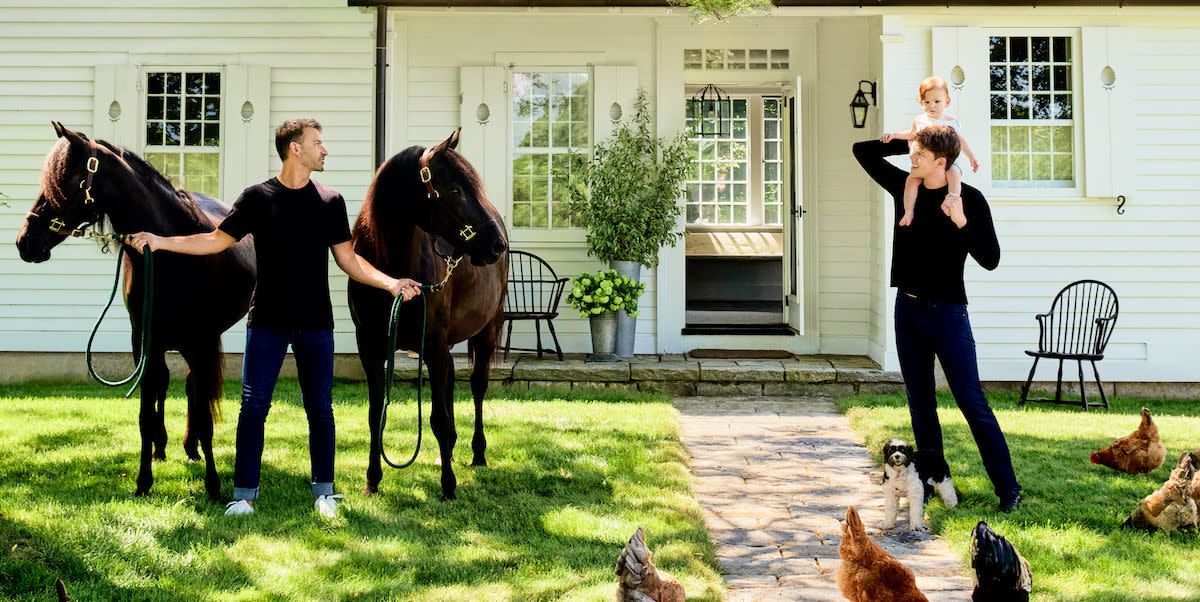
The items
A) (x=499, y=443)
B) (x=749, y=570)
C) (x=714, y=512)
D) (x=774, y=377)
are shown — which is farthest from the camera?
(x=774, y=377)

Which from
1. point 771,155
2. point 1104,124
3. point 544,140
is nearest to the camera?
point 1104,124

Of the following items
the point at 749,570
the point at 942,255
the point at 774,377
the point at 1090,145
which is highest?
the point at 1090,145

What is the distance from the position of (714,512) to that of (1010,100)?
5385 millimetres

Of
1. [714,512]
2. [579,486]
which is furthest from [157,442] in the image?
[714,512]

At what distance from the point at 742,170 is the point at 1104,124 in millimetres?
4942

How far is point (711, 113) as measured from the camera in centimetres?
1211

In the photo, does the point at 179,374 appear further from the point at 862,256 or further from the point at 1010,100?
the point at 1010,100

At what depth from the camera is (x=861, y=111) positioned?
8867 millimetres

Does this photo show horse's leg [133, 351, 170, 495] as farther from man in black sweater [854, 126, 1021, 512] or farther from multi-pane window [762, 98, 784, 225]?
multi-pane window [762, 98, 784, 225]

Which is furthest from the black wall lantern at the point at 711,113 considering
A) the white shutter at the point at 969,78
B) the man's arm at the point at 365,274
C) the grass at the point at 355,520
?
the man's arm at the point at 365,274

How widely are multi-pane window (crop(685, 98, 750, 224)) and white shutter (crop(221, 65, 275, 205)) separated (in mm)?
4971

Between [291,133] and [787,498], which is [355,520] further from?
[787,498]

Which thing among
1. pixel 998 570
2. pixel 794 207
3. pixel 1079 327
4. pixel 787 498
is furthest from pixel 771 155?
pixel 998 570

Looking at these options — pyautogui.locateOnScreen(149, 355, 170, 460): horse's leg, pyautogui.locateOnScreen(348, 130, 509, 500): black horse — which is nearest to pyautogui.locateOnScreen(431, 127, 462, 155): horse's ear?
pyautogui.locateOnScreen(348, 130, 509, 500): black horse
